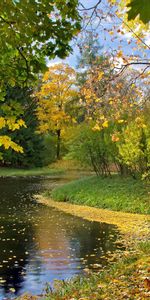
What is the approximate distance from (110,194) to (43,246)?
7.56m

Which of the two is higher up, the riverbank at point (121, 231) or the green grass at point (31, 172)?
the green grass at point (31, 172)

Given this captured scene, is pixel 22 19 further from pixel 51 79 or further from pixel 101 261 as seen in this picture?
pixel 51 79

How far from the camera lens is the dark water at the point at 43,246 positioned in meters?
7.89

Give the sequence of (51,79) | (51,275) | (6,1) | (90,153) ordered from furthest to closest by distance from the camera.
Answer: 1. (51,79)
2. (90,153)
3. (51,275)
4. (6,1)

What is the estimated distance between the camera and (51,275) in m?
7.96

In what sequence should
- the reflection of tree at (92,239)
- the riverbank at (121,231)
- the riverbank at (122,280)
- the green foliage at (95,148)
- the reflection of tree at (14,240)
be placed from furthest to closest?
the green foliage at (95,148) < the reflection of tree at (92,239) < the reflection of tree at (14,240) < the riverbank at (121,231) < the riverbank at (122,280)

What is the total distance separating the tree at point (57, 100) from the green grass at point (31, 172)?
5351mm

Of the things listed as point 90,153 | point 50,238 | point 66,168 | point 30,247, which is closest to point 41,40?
point 30,247

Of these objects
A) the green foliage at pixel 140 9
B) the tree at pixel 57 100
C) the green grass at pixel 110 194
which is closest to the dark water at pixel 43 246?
the green grass at pixel 110 194

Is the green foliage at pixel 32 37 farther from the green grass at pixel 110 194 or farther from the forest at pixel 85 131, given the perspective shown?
the green grass at pixel 110 194

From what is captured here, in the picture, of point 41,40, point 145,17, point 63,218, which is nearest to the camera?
point 145,17

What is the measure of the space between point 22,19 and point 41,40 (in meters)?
0.68

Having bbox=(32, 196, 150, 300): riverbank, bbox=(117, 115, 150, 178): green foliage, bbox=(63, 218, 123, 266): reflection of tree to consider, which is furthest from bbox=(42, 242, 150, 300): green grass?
bbox=(117, 115, 150, 178): green foliage

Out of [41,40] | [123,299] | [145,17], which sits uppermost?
[41,40]
